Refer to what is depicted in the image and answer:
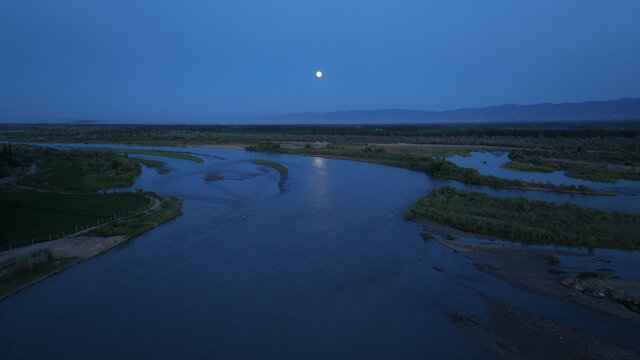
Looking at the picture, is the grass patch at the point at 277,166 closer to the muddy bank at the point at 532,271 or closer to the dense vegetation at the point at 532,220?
the dense vegetation at the point at 532,220

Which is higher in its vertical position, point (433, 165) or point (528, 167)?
point (433, 165)

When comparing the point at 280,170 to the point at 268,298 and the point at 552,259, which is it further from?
the point at 552,259

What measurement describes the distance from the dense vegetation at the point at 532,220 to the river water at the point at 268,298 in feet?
4.85

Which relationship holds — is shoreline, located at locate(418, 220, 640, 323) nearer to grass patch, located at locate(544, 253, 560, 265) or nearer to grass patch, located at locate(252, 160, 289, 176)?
grass patch, located at locate(544, 253, 560, 265)

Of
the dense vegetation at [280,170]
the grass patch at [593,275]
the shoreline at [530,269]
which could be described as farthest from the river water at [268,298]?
the dense vegetation at [280,170]

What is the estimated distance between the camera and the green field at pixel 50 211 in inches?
702

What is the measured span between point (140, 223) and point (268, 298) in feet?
34.1

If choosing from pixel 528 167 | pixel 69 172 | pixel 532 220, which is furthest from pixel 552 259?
pixel 69 172

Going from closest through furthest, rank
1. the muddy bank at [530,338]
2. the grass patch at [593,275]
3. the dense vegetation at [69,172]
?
the muddy bank at [530,338] < the grass patch at [593,275] < the dense vegetation at [69,172]

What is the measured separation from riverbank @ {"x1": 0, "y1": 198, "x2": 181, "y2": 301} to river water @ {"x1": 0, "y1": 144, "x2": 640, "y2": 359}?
507 mm

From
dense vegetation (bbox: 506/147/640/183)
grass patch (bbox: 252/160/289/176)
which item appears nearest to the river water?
grass patch (bbox: 252/160/289/176)

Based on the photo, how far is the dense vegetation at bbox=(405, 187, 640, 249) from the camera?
59.6ft

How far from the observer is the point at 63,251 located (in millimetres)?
16656

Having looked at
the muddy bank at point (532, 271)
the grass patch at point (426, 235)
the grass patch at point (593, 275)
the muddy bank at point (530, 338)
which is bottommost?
the muddy bank at point (530, 338)
